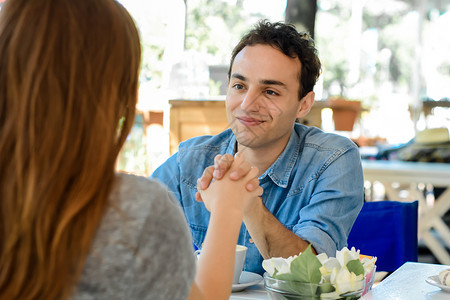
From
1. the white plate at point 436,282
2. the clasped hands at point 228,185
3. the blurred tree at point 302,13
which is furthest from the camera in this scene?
the blurred tree at point 302,13

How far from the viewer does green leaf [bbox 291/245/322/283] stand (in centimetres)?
98

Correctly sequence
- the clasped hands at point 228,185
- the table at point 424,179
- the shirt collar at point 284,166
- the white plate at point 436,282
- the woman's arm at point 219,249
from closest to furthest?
the woman's arm at point 219,249
the clasped hands at point 228,185
the white plate at point 436,282
the shirt collar at point 284,166
the table at point 424,179

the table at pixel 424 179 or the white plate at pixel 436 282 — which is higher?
the white plate at pixel 436 282

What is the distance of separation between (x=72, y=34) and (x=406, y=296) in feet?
2.85

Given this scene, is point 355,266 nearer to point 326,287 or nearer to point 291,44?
point 326,287

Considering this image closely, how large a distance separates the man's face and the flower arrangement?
0.77 m

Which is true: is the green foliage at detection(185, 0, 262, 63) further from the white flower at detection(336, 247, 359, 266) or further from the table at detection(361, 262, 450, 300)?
the white flower at detection(336, 247, 359, 266)

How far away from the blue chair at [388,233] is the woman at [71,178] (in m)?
1.23

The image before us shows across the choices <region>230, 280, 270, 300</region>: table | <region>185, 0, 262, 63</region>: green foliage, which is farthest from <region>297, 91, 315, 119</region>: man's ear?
<region>185, 0, 262, 63</region>: green foliage

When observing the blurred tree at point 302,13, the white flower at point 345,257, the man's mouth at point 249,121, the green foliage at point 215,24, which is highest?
the green foliage at point 215,24

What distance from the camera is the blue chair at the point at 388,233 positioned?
1.81m

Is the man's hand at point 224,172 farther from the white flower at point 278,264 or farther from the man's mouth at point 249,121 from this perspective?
the man's mouth at point 249,121

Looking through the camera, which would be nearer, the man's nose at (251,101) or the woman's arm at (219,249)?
the woman's arm at (219,249)

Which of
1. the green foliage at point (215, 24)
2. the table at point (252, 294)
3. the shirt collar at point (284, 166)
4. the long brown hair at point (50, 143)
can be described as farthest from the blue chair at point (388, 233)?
the green foliage at point (215, 24)
